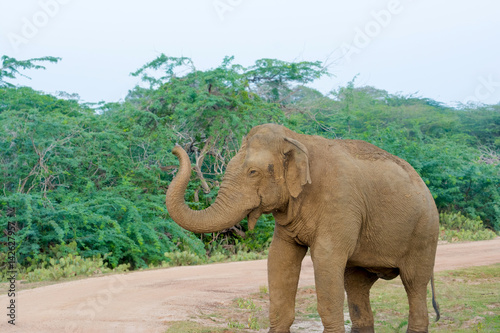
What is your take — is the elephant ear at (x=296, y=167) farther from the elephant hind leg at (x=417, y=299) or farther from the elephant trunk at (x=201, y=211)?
the elephant hind leg at (x=417, y=299)

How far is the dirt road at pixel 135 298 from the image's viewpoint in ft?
23.3

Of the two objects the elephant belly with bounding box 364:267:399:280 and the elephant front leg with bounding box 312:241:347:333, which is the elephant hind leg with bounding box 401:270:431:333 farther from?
the elephant front leg with bounding box 312:241:347:333

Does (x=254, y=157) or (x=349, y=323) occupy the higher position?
(x=254, y=157)

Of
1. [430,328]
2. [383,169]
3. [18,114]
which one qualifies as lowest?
[430,328]

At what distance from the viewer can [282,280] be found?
6.38 m

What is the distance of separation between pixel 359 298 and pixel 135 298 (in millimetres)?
3452

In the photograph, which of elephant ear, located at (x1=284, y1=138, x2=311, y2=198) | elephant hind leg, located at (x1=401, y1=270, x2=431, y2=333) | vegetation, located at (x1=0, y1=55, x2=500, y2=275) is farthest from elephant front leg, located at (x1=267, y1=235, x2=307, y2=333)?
vegetation, located at (x1=0, y1=55, x2=500, y2=275)

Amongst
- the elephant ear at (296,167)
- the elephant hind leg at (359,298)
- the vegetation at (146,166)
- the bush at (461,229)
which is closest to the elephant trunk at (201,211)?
the elephant ear at (296,167)

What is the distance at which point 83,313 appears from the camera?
7.65 metres

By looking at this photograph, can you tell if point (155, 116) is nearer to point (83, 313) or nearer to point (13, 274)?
point (13, 274)

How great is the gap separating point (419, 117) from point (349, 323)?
2914 centimetres

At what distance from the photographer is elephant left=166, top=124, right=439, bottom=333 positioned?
5801mm

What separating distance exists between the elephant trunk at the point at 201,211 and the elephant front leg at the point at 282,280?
83 centimetres

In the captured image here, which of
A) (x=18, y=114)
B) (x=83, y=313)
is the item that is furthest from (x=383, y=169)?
(x=18, y=114)
